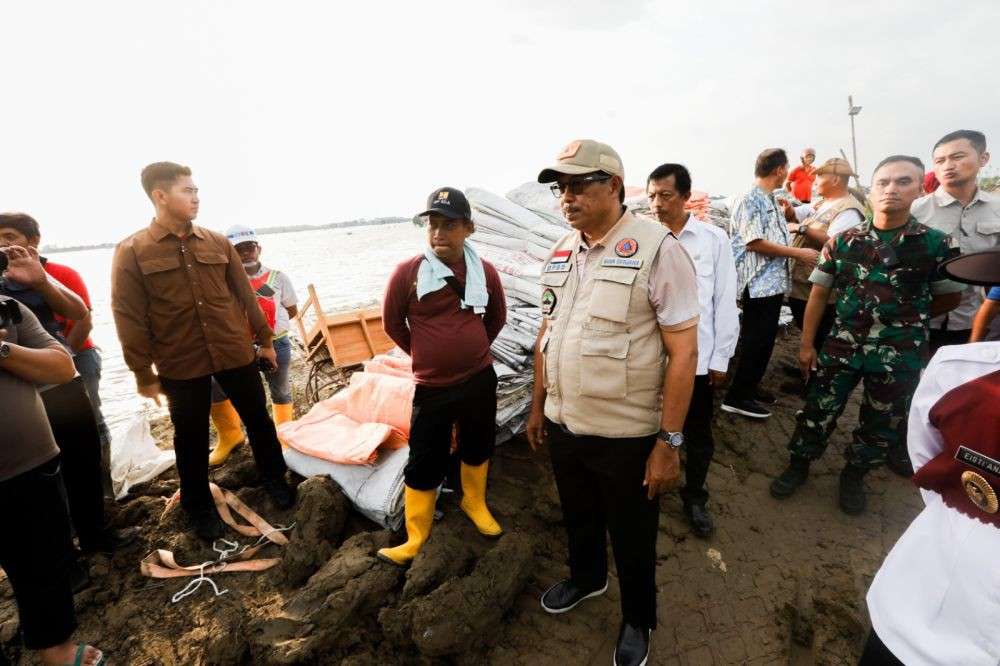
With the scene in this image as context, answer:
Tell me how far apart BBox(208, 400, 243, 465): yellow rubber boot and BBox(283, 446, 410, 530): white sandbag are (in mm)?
1059

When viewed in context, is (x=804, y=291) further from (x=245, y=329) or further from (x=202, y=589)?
(x=202, y=589)

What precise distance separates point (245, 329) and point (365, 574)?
1771mm

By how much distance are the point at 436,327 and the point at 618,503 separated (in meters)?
1.33

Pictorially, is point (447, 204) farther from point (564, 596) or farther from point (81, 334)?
point (81, 334)

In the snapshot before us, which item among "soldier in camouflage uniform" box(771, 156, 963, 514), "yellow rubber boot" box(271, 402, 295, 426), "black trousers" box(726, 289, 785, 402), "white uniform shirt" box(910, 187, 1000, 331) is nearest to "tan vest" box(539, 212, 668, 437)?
"soldier in camouflage uniform" box(771, 156, 963, 514)

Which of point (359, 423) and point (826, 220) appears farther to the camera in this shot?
point (826, 220)

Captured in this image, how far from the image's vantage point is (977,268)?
1176 mm

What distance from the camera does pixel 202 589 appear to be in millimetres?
2615

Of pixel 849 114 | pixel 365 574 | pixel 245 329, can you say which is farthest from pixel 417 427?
pixel 849 114

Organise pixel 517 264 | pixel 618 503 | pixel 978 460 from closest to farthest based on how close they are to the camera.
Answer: pixel 978 460, pixel 618 503, pixel 517 264

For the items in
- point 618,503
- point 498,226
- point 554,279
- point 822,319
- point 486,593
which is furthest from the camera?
point 498,226

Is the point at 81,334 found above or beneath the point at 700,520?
above

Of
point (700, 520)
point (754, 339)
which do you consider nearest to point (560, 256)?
point (700, 520)

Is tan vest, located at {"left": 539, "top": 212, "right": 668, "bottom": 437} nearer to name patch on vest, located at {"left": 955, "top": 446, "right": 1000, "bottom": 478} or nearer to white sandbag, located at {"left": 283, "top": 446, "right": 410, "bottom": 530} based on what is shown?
name patch on vest, located at {"left": 955, "top": 446, "right": 1000, "bottom": 478}
